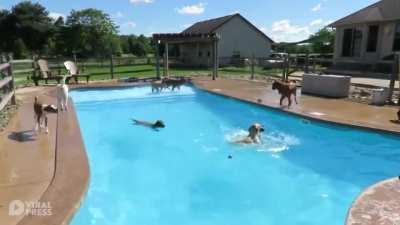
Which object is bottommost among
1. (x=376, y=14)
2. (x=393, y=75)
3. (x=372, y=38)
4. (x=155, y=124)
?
(x=155, y=124)

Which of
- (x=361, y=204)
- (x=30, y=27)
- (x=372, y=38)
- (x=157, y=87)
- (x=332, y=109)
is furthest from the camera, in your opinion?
(x=30, y=27)

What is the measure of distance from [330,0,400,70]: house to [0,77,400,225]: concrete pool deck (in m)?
10.3

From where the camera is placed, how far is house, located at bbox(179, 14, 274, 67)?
3369cm

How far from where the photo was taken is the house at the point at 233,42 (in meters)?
33.7

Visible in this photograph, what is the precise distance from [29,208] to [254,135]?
528cm

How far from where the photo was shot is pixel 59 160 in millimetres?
5332

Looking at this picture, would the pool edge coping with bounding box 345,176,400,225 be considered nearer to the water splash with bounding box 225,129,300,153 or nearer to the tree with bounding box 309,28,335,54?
the water splash with bounding box 225,129,300,153

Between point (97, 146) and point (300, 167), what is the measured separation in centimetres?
464

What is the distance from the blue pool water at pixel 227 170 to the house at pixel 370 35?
11.6 metres

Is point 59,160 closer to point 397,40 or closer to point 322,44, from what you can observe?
point 397,40

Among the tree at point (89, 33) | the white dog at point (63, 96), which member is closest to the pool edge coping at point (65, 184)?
the white dog at point (63, 96)

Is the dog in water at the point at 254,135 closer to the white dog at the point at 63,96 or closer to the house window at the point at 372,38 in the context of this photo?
the white dog at the point at 63,96

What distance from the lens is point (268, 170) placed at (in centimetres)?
693

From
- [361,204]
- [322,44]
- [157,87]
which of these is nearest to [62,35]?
[322,44]
